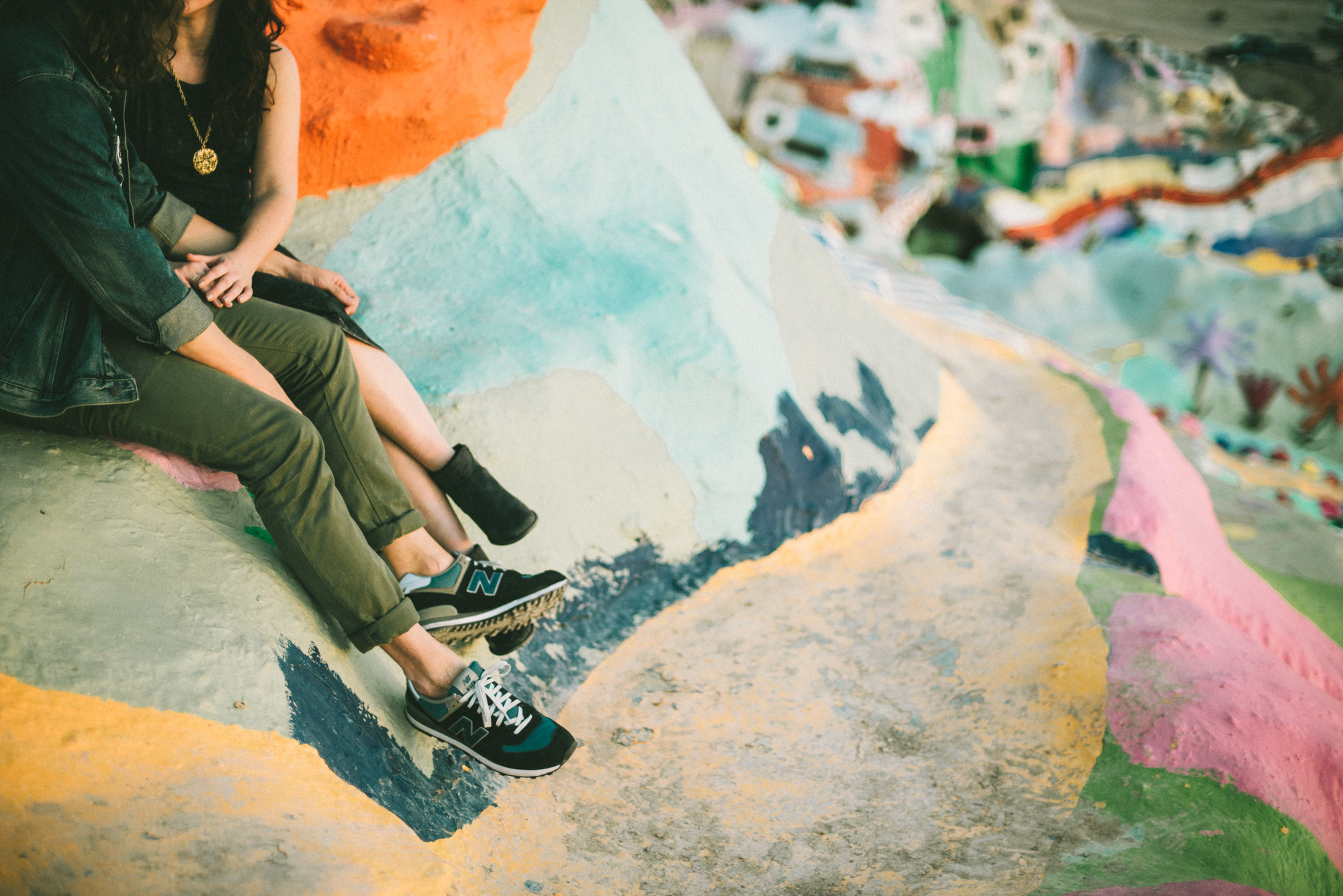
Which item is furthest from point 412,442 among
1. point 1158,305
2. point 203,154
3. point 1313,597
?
point 1158,305

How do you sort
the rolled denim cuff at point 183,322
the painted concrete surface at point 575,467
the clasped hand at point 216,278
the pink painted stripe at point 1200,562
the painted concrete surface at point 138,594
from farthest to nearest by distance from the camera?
1. the pink painted stripe at point 1200,562
2. the painted concrete surface at point 575,467
3. the clasped hand at point 216,278
4. the rolled denim cuff at point 183,322
5. the painted concrete surface at point 138,594

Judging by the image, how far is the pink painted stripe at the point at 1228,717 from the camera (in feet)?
6.02

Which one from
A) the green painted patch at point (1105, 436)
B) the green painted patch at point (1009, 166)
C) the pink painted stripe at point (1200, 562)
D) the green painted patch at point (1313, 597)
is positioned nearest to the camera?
the pink painted stripe at point (1200, 562)

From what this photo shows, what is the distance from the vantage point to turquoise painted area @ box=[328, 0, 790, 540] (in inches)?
89.3

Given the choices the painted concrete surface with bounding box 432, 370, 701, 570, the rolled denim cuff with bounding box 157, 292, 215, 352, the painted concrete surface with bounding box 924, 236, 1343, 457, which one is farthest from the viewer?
the painted concrete surface with bounding box 924, 236, 1343, 457

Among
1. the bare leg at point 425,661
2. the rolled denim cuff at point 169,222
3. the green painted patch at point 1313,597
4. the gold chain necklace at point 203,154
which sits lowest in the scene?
the green painted patch at point 1313,597

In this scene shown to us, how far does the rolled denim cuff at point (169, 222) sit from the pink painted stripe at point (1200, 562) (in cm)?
276

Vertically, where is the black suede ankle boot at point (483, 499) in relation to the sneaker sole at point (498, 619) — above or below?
above

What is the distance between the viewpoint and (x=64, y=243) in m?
1.28

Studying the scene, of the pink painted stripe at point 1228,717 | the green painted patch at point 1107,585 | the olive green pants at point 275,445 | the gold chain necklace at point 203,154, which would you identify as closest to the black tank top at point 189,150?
the gold chain necklace at point 203,154

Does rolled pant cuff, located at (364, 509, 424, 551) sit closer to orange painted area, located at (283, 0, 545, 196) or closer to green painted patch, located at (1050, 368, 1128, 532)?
orange painted area, located at (283, 0, 545, 196)

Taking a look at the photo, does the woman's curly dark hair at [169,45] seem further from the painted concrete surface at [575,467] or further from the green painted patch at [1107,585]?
the green painted patch at [1107,585]

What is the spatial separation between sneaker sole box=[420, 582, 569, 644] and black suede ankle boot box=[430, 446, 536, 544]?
6.2 inches

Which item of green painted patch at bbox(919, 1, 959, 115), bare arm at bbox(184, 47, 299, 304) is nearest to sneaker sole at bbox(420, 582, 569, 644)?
bare arm at bbox(184, 47, 299, 304)
